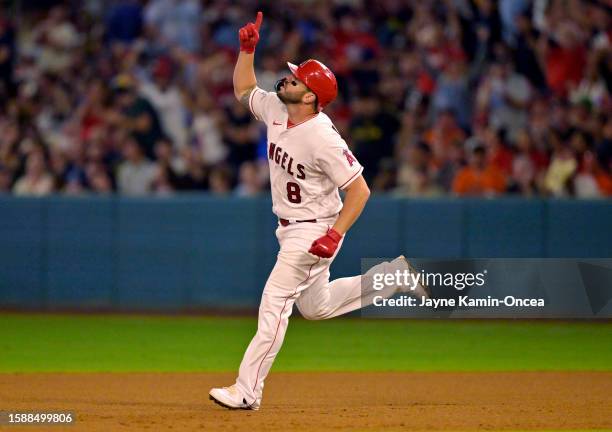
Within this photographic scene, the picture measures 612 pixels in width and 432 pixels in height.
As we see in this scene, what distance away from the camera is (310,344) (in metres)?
10.8

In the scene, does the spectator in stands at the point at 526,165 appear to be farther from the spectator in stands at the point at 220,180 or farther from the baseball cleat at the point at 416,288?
the baseball cleat at the point at 416,288

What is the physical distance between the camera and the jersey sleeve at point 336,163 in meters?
6.72

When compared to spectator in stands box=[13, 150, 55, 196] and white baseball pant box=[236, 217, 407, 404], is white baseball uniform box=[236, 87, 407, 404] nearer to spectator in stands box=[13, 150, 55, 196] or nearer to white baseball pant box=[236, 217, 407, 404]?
white baseball pant box=[236, 217, 407, 404]

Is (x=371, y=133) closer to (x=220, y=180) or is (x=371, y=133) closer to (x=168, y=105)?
(x=220, y=180)

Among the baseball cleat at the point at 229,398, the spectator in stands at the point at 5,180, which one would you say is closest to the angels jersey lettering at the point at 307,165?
the baseball cleat at the point at 229,398

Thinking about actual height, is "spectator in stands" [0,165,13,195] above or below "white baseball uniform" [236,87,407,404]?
above

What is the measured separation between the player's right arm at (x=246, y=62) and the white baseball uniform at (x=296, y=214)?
218 mm

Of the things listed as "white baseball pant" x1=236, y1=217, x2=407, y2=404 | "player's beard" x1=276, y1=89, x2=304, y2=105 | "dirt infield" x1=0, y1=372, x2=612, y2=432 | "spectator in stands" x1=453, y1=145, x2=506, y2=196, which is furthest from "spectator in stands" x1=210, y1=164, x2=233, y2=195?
"player's beard" x1=276, y1=89, x2=304, y2=105

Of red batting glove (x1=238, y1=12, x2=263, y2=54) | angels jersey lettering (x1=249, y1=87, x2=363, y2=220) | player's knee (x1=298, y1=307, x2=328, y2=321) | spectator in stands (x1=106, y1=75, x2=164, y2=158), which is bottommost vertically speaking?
player's knee (x1=298, y1=307, x2=328, y2=321)

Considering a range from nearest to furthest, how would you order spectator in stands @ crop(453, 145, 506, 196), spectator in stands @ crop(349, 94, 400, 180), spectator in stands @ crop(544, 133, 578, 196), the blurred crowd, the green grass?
the green grass < spectator in stands @ crop(544, 133, 578, 196) < spectator in stands @ crop(453, 145, 506, 196) < the blurred crowd < spectator in stands @ crop(349, 94, 400, 180)

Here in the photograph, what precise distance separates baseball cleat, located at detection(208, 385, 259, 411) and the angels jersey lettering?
3.52 feet

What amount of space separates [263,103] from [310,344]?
13.3 feet

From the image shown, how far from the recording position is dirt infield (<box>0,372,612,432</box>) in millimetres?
6469

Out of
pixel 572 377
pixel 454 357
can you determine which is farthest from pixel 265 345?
pixel 454 357
